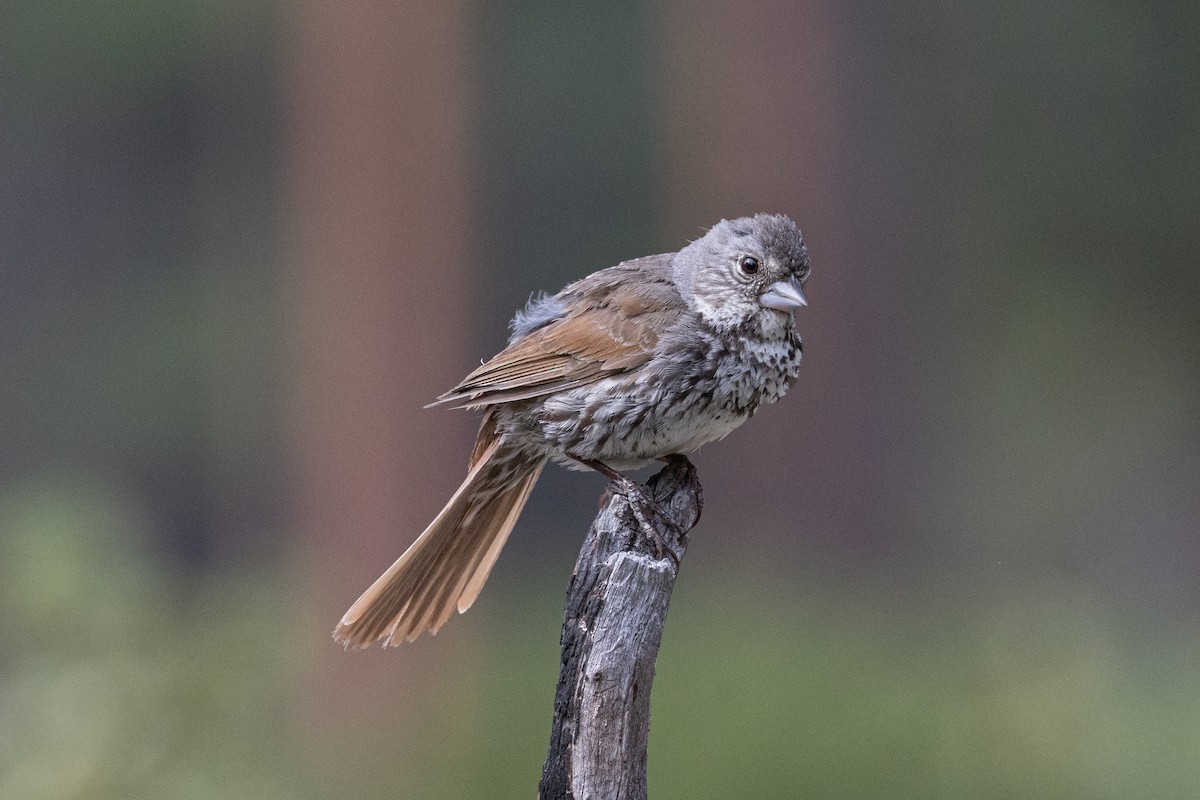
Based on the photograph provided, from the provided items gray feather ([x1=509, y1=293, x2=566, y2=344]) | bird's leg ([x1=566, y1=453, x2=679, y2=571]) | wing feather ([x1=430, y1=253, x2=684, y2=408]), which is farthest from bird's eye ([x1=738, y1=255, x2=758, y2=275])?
bird's leg ([x1=566, y1=453, x2=679, y2=571])

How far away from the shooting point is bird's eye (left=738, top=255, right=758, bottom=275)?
4.49 meters

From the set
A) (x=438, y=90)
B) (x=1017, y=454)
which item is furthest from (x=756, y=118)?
(x=1017, y=454)

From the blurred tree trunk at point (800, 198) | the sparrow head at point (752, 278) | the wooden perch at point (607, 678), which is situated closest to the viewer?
the wooden perch at point (607, 678)

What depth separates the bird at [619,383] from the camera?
14.3 ft

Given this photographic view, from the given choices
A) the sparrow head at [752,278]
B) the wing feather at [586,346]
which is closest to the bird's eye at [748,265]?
the sparrow head at [752,278]

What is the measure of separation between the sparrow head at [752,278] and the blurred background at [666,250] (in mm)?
2570

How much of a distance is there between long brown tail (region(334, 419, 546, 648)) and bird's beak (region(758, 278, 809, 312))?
917mm

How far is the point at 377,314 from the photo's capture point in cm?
739

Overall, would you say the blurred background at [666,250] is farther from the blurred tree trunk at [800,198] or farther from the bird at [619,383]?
the bird at [619,383]

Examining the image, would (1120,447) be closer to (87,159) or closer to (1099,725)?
(1099,725)

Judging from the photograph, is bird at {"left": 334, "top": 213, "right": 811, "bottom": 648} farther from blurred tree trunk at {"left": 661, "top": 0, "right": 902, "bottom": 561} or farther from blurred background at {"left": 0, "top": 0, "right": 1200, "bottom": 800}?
blurred tree trunk at {"left": 661, "top": 0, "right": 902, "bottom": 561}

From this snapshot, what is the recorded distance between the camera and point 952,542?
7961 millimetres

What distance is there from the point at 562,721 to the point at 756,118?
16.9 ft

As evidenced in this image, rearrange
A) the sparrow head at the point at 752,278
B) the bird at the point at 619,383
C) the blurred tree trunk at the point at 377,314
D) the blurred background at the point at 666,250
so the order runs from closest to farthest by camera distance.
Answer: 1. the bird at the point at 619,383
2. the sparrow head at the point at 752,278
3. the blurred background at the point at 666,250
4. the blurred tree trunk at the point at 377,314
